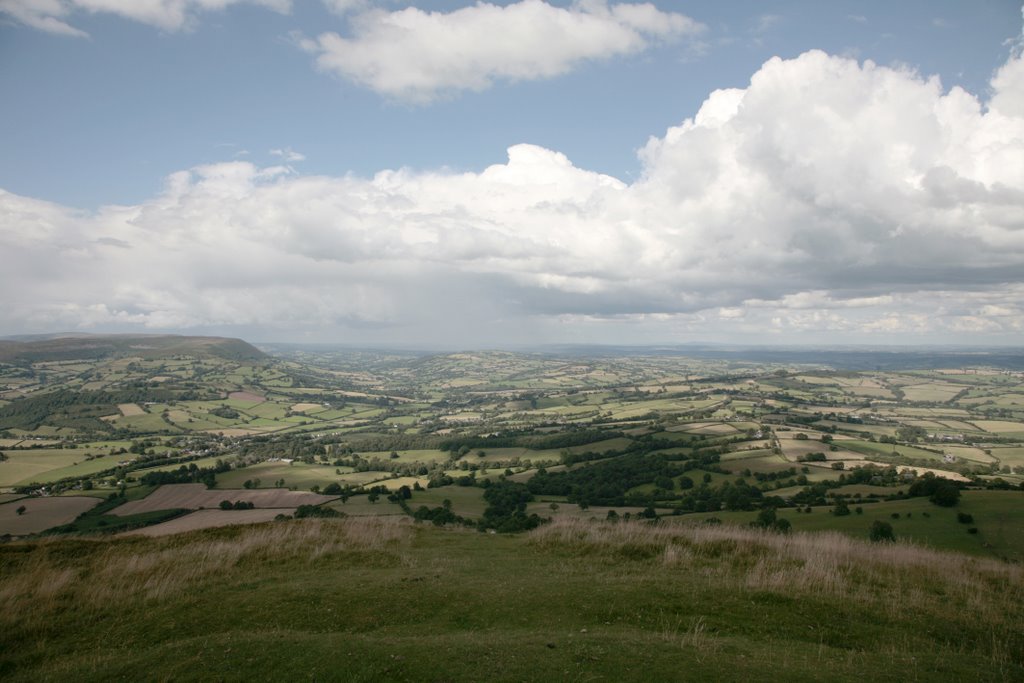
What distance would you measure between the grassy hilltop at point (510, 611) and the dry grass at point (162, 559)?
10 cm

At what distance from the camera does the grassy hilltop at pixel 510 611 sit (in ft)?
29.1

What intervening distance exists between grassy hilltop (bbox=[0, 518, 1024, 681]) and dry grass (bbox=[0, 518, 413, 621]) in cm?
10

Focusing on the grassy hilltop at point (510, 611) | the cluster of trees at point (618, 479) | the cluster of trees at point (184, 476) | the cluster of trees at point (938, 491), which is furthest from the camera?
the cluster of trees at point (184, 476)

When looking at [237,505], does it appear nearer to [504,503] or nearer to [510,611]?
[504,503]

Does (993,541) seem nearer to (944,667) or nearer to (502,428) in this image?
(944,667)

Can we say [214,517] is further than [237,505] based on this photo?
No

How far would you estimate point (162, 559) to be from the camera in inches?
650

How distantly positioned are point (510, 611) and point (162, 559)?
12.6 meters

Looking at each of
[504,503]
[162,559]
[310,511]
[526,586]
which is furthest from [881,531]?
[310,511]

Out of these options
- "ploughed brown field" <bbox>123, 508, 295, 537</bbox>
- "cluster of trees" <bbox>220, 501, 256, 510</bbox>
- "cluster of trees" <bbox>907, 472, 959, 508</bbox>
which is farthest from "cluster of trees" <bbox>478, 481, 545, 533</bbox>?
"cluster of trees" <bbox>907, 472, 959, 508</bbox>

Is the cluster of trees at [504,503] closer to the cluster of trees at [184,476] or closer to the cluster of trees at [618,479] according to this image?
the cluster of trees at [618,479]

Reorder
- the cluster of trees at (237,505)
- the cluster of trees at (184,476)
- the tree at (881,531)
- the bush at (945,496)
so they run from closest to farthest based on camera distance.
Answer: the tree at (881,531)
the bush at (945,496)
the cluster of trees at (237,505)
the cluster of trees at (184,476)

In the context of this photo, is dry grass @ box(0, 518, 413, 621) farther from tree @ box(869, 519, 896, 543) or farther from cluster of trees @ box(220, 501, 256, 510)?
cluster of trees @ box(220, 501, 256, 510)

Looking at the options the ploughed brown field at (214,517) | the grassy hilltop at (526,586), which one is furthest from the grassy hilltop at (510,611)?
the ploughed brown field at (214,517)
